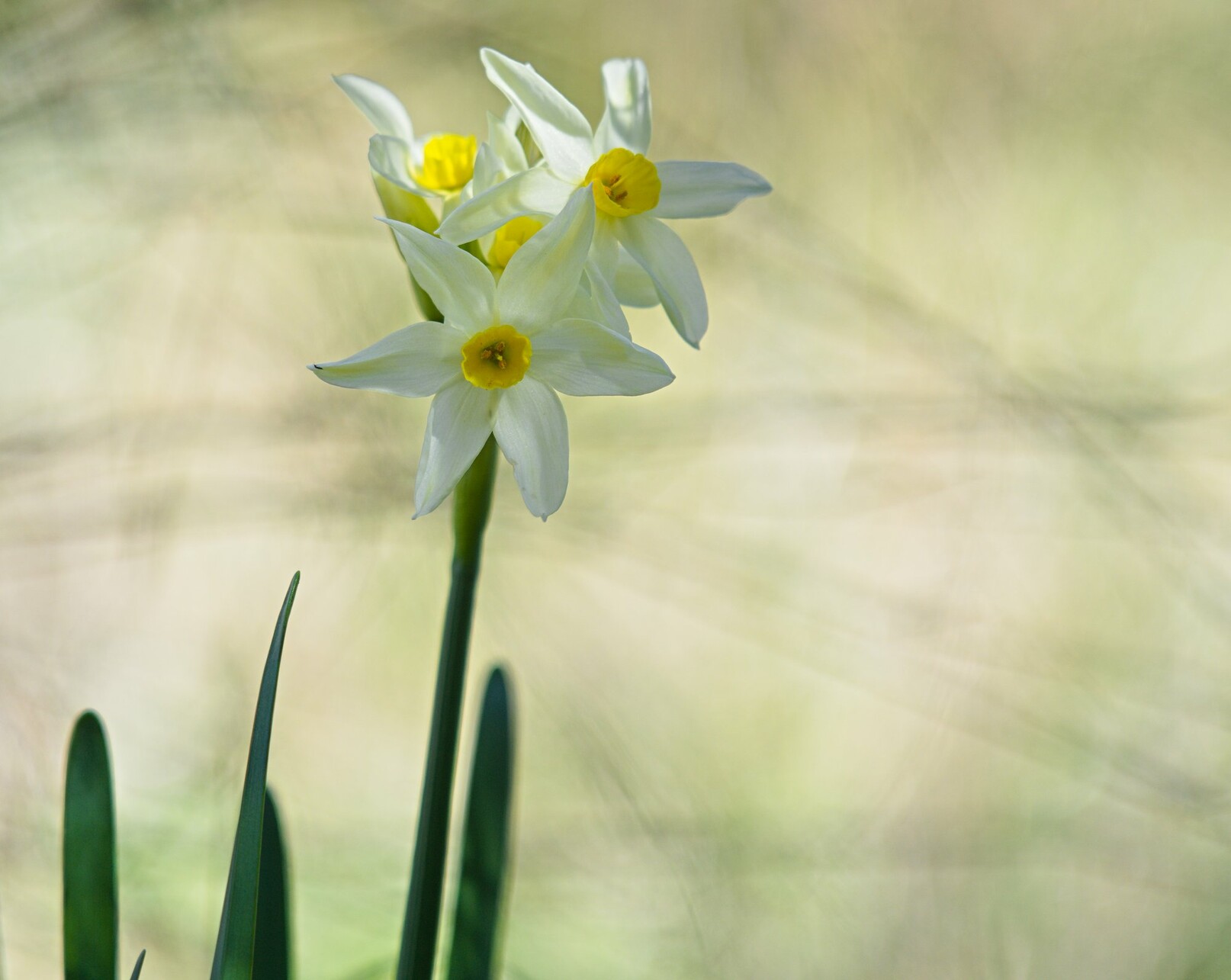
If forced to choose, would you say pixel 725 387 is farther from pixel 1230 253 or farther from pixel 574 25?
pixel 1230 253

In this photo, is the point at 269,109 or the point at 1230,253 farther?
the point at 1230,253

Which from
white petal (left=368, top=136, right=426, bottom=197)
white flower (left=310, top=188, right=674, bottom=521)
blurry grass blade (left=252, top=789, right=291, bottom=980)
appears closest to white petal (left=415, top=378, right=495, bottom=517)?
white flower (left=310, top=188, right=674, bottom=521)

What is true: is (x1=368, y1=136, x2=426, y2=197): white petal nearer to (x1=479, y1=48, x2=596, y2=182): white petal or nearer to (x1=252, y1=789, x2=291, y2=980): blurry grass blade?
(x1=479, y1=48, x2=596, y2=182): white petal

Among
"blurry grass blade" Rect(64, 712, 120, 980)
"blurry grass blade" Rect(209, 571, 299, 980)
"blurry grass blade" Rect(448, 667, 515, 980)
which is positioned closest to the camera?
"blurry grass blade" Rect(209, 571, 299, 980)

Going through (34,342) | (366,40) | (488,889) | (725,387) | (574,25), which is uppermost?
(574,25)

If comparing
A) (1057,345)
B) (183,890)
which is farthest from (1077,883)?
(183,890)

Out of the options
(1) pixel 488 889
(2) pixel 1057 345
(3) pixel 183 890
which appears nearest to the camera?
(1) pixel 488 889

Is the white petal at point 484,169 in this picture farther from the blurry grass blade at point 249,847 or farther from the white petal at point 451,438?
the blurry grass blade at point 249,847
